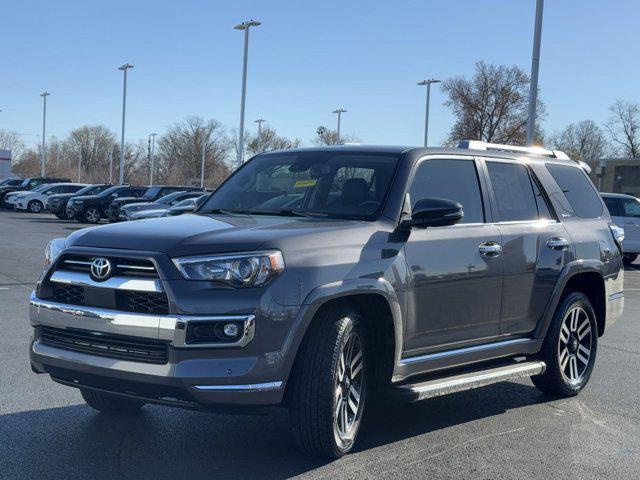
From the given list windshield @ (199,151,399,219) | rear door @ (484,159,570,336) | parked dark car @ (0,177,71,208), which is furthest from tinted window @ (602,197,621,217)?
parked dark car @ (0,177,71,208)

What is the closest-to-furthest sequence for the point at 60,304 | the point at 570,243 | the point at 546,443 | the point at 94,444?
the point at 60,304 → the point at 94,444 → the point at 546,443 → the point at 570,243

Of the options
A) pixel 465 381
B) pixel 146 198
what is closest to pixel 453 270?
pixel 465 381

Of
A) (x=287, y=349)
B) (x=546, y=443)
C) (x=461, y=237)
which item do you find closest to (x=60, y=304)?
(x=287, y=349)

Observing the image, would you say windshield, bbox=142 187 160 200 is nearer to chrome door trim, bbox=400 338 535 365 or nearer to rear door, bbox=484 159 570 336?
rear door, bbox=484 159 570 336

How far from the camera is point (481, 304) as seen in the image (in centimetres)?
572

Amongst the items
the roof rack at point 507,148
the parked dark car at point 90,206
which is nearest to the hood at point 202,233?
Result: the roof rack at point 507,148

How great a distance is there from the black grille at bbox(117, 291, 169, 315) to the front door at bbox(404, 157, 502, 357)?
157 centimetres

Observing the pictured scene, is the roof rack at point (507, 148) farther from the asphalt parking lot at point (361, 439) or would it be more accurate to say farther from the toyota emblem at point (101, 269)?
the toyota emblem at point (101, 269)

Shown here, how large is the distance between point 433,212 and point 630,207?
62.8ft

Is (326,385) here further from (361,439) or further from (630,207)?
(630,207)

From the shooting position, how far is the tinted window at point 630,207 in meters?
22.5

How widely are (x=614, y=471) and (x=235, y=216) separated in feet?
9.22

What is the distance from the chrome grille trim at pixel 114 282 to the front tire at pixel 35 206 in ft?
132

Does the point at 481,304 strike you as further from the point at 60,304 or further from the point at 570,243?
the point at 60,304
